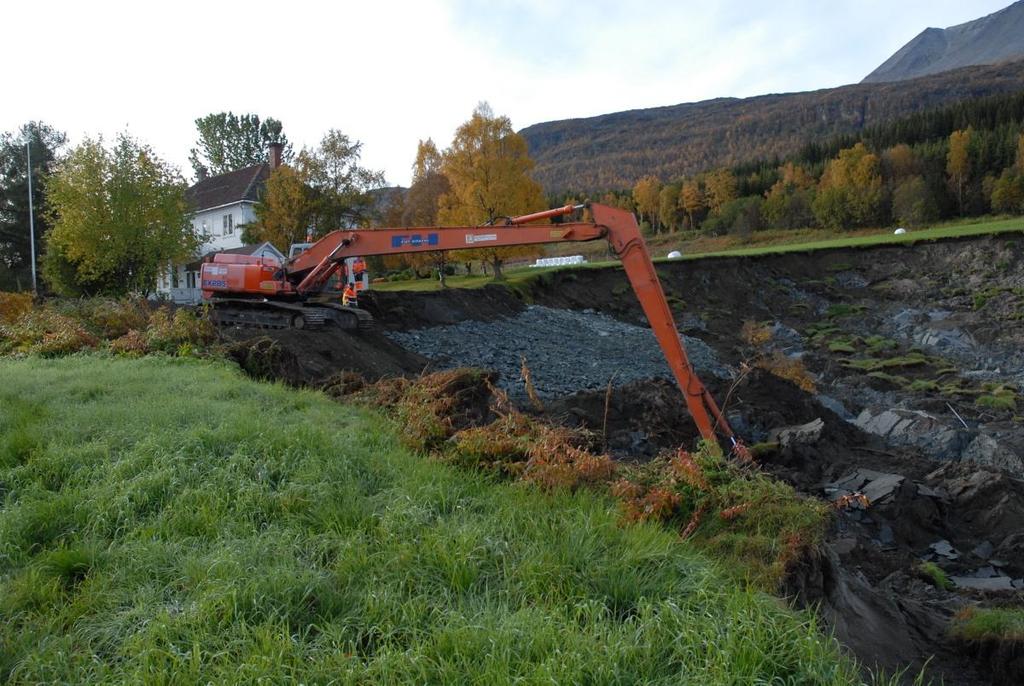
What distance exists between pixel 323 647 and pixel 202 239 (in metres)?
37.9

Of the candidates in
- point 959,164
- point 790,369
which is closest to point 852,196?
point 959,164

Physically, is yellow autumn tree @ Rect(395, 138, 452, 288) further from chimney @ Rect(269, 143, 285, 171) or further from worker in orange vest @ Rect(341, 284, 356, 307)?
worker in orange vest @ Rect(341, 284, 356, 307)

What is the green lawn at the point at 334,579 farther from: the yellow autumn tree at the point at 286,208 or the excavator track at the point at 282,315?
the yellow autumn tree at the point at 286,208

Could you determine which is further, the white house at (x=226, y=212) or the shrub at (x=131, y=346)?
the white house at (x=226, y=212)

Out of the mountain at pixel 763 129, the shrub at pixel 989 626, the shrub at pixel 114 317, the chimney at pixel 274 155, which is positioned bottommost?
the shrub at pixel 989 626

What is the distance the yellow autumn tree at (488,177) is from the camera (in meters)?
29.2

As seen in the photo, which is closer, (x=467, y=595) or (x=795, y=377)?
(x=467, y=595)

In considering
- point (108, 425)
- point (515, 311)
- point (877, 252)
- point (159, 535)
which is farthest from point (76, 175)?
point (877, 252)

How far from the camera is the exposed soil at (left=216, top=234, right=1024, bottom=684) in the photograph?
6680 millimetres

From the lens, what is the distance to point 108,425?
6871 millimetres

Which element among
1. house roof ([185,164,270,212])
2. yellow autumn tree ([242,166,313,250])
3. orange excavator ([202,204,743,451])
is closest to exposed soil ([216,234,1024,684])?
orange excavator ([202,204,743,451])

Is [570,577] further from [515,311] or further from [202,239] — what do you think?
[202,239]

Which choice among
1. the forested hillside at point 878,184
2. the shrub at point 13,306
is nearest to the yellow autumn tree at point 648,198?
the forested hillside at point 878,184

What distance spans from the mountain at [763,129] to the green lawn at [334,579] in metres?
135
